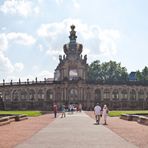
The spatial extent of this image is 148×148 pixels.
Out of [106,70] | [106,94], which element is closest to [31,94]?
[106,94]

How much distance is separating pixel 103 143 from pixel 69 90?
79.0 meters

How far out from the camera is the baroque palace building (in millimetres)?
99312

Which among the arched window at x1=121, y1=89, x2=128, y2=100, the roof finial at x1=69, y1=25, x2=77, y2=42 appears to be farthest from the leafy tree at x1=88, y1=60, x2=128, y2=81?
the roof finial at x1=69, y1=25, x2=77, y2=42

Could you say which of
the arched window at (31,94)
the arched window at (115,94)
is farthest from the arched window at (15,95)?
the arched window at (115,94)

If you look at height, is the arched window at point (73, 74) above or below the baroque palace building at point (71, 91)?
above

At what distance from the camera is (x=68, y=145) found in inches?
754

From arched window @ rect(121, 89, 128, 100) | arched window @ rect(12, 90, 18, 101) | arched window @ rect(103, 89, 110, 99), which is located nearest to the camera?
arched window @ rect(103, 89, 110, 99)

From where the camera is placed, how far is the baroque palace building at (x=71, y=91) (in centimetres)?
9931

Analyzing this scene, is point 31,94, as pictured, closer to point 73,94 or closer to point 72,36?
point 73,94

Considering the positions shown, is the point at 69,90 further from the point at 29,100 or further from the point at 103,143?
the point at 103,143

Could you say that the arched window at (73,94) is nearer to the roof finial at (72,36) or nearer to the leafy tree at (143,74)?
the roof finial at (72,36)

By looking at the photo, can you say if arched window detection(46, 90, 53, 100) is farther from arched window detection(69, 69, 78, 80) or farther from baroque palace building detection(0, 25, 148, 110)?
arched window detection(69, 69, 78, 80)

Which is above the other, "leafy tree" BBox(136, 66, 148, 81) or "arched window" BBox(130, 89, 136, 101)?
"leafy tree" BBox(136, 66, 148, 81)

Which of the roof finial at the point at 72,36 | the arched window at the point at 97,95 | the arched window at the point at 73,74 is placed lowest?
the arched window at the point at 97,95
